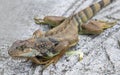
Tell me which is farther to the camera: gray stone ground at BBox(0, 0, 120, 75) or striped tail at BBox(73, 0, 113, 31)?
striped tail at BBox(73, 0, 113, 31)

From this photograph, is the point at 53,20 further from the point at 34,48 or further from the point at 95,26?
the point at 34,48

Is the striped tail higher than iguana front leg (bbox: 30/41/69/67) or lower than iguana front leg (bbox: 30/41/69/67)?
higher

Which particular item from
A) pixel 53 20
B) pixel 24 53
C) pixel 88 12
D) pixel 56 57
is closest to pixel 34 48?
pixel 24 53

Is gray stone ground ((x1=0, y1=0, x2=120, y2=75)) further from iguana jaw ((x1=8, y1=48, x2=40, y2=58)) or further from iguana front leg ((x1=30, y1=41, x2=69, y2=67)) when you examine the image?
iguana jaw ((x1=8, y1=48, x2=40, y2=58))

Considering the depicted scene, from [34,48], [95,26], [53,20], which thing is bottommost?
[34,48]

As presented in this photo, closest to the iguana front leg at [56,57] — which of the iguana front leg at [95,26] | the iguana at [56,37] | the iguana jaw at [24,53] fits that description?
the iguana at [56,37]

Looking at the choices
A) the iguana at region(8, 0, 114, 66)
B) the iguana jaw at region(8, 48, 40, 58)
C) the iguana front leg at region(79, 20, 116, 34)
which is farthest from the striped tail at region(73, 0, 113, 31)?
the iguana jaw at region(8, 48, 40, 58)

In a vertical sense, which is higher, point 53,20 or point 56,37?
point 53,20

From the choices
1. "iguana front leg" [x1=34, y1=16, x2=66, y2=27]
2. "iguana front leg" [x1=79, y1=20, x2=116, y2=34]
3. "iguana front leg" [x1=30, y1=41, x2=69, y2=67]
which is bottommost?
"iguana front leg" [x1=30, y1=41, x2=69, y2=67]
